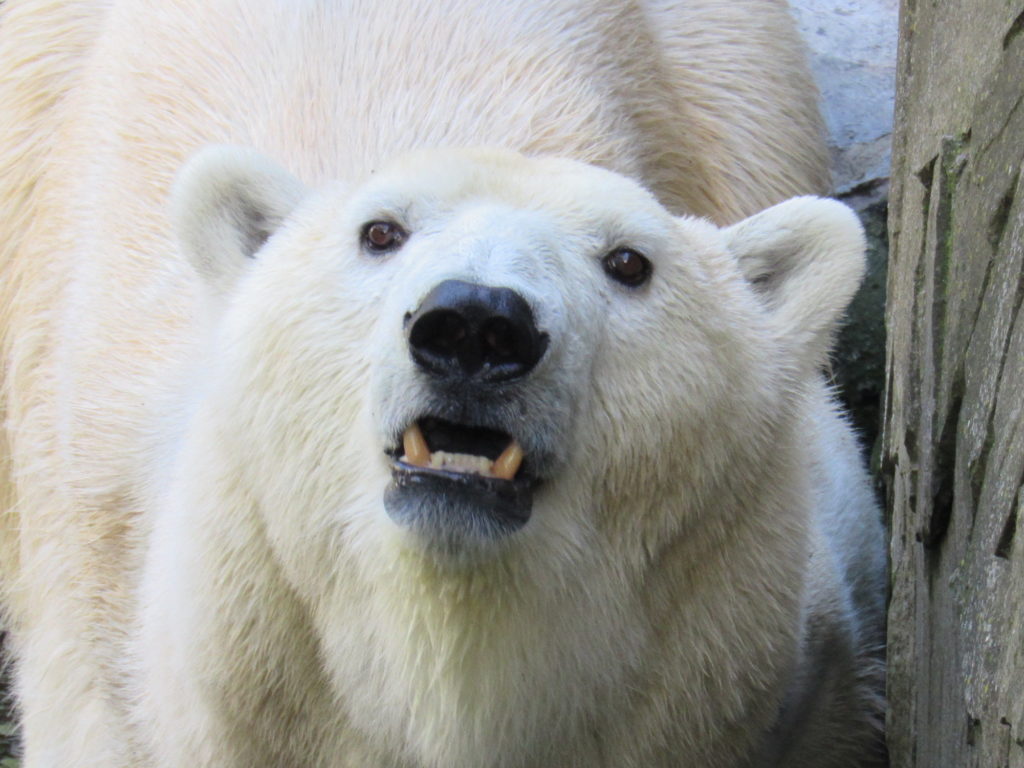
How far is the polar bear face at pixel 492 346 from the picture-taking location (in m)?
2.44

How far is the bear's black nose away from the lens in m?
2.30

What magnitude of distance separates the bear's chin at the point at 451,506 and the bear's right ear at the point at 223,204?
34.4 inches

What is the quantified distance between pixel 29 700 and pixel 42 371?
91cm

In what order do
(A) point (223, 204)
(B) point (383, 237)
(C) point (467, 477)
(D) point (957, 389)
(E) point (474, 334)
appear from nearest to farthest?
(E) point (474, 334) < (C) point (467, 477) < (D) point (957, 389) < (B) point (383, 237) < (A) point (223, 204)

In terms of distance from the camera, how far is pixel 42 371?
4.23 m

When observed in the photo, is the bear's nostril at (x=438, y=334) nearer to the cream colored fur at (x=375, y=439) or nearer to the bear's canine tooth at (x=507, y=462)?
the cream colored fur at (x=375, y=439)

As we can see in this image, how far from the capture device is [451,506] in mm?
2430

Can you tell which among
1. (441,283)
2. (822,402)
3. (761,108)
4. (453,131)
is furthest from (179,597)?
(761,108)

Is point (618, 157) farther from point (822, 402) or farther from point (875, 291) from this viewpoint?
point (875, 291)

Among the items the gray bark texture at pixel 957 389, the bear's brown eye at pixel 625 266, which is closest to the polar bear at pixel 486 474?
the bear's brown eye at pixel 625 266

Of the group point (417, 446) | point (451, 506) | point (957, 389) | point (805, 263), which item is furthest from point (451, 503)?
point (805, 263)

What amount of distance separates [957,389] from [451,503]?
3.16 feet

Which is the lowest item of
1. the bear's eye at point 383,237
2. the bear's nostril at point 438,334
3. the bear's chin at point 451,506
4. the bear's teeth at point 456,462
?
the bear's chin at point 451,506

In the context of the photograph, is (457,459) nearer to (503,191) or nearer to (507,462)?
(507,462)
